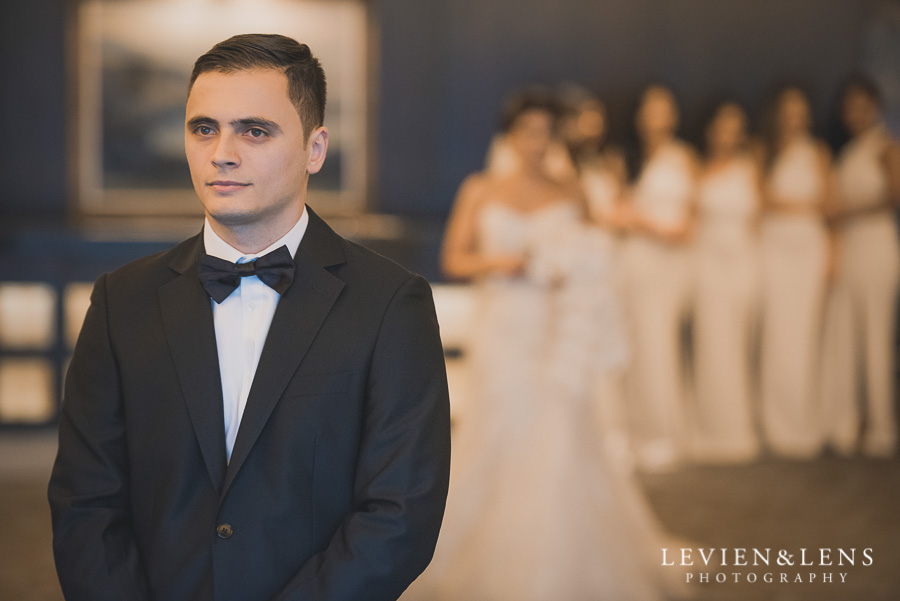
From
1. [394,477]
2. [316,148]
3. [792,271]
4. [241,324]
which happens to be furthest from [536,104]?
[792,271]

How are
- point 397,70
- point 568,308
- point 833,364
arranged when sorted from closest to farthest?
point 568,308 < point 833,364 < point 397,70

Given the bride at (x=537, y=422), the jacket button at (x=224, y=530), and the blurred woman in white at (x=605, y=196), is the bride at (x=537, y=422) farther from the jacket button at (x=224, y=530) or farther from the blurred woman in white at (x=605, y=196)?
the jacket button at (x=224, y=530)

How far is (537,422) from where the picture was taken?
12.3ft

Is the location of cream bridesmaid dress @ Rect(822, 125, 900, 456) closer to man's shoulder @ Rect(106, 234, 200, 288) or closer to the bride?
the bride

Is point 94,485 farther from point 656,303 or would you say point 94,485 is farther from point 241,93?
point 656,303

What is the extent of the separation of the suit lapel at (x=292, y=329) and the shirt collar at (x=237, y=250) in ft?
0.04

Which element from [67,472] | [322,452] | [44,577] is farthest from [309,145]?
[44,577]

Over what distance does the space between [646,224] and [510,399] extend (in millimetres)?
2593

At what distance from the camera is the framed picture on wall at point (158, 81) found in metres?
6.67

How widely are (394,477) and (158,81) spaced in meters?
5.95

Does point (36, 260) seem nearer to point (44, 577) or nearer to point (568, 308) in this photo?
point (44, 577)

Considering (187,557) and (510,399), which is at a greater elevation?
(187,557)

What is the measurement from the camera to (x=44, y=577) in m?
3.78

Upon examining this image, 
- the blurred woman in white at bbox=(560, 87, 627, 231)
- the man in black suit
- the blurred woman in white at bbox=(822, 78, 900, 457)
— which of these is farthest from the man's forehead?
the blurred woman in white at bbox=(822, 78, 900, 457)
